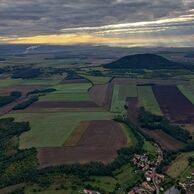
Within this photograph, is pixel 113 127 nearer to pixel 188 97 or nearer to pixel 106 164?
pixel 106 164

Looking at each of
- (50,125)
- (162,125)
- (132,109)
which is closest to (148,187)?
(162,125)

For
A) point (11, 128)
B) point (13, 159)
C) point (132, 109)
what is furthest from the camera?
point (132, 109)

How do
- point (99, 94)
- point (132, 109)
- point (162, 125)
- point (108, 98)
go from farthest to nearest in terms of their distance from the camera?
point (99, 94) → point (108, 98) → point (132, 109) → point (162, 125)

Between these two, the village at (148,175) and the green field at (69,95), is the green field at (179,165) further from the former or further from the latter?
the green field at (69,95)

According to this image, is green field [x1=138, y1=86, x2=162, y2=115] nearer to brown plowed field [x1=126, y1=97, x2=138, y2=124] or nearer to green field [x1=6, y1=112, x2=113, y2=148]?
brown plowed field [x1=126, y1=97, x2=138, y2=124]

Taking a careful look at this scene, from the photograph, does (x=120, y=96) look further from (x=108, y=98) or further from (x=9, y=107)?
(x=9, y=107)

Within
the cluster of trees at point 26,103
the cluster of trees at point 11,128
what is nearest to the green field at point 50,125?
the cluster of trees at point 11,128
